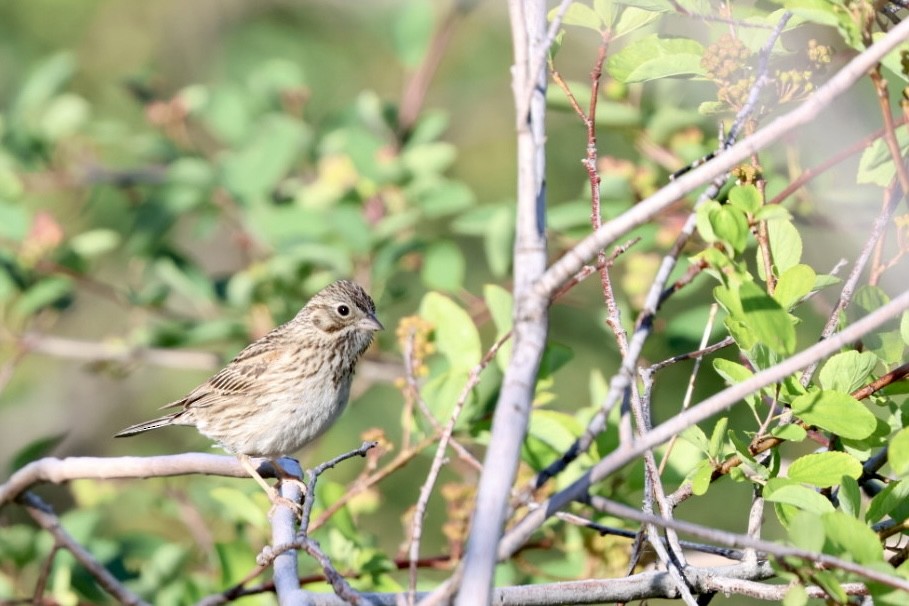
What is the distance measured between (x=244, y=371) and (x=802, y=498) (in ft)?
11.3

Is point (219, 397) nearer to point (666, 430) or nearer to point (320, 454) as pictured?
point (320, 454)

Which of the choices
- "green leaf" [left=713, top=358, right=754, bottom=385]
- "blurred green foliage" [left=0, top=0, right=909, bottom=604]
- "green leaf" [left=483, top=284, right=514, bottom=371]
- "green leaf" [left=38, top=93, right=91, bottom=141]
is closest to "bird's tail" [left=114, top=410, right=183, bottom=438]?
"blurred green foliage" [left=0, top=0, right=909, bottom=604]

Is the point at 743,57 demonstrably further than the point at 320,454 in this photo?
No

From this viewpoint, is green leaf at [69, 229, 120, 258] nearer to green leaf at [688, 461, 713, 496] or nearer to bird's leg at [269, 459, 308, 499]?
bird's leg at [269, 459, 308, 499]

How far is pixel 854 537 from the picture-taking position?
2.15 m

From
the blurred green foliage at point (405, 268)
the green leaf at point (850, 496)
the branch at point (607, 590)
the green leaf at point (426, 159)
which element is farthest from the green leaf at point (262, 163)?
the green leaf at point (850, 496)

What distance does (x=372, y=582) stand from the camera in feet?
13.0

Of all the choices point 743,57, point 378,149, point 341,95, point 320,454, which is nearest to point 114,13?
point 341,95

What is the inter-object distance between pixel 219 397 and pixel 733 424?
3.42 m

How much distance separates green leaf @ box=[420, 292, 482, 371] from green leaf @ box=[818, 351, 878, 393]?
5.34 feet

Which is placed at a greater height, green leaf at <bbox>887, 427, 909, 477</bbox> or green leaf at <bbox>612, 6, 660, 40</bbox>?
green leaf at <bbox>612, 6, 660, 40</bbox>

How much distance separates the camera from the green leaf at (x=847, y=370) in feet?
8.29

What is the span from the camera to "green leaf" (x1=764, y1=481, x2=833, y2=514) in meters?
2.32

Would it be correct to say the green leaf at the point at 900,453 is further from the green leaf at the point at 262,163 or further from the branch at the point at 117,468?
the green leaf at the point at 262,163
